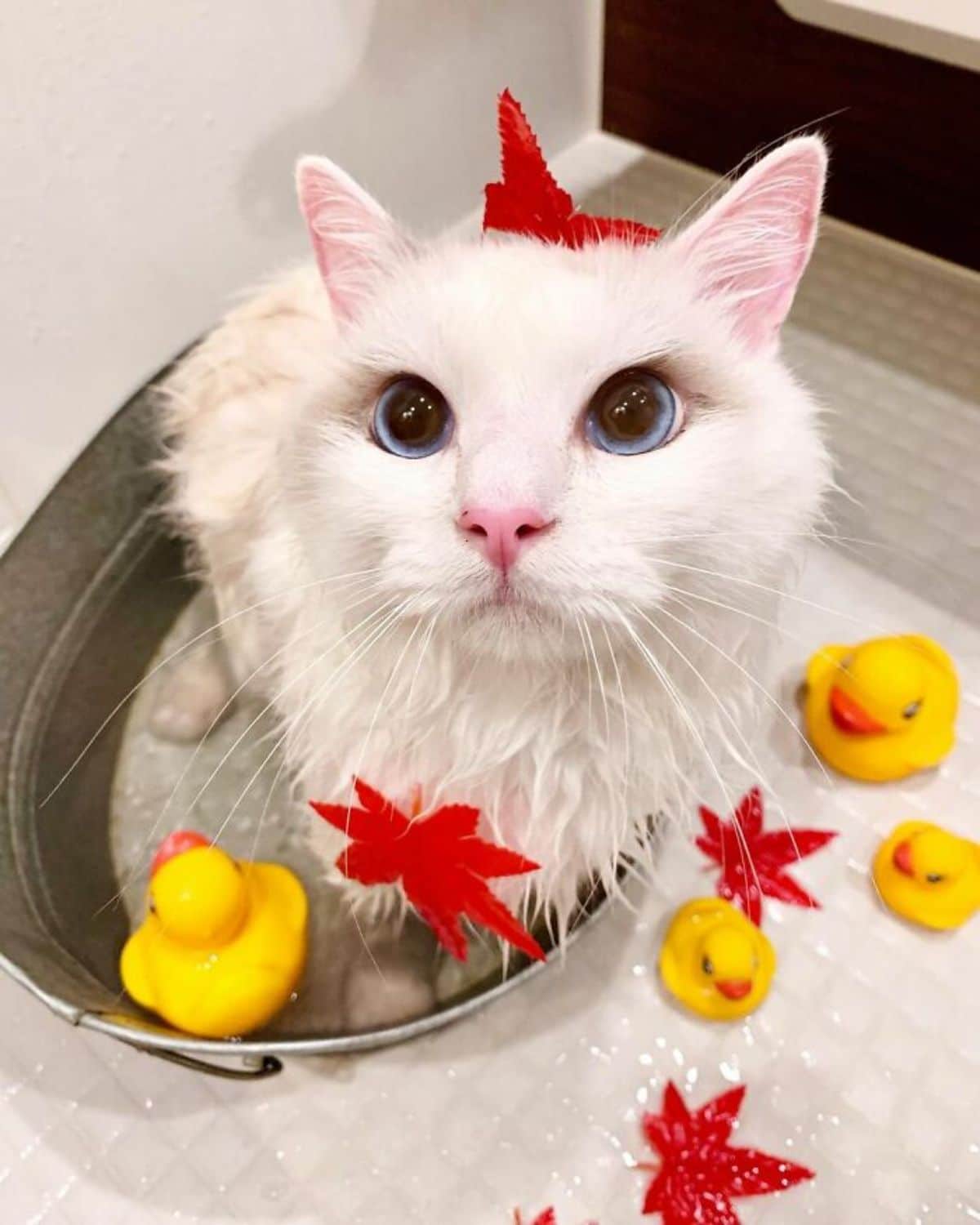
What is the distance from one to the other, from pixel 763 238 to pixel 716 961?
0.68 m

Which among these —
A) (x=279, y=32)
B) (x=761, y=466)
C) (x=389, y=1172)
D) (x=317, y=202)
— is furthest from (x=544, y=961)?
(x=279, y=32)

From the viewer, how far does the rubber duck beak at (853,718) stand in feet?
3.47

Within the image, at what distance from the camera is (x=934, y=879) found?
3.29ft

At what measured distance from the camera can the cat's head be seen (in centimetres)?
49

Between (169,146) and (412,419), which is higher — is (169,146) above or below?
above

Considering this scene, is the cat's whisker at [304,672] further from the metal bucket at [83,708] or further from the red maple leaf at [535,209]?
the red maple leaf at [535,209]

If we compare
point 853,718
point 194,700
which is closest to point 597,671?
point 853,718

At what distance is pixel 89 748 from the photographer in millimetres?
1151

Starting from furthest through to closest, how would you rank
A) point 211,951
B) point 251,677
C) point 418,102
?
1. point 418,102
2. point 211,951
3. point 251,677

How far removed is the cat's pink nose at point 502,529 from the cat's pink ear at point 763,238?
0.23 meters

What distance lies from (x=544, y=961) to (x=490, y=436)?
49cm

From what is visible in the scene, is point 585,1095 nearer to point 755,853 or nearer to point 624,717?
point 755,853

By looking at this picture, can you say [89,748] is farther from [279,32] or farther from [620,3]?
[620,3]

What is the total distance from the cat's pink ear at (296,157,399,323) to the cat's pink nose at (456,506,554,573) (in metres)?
0.24
